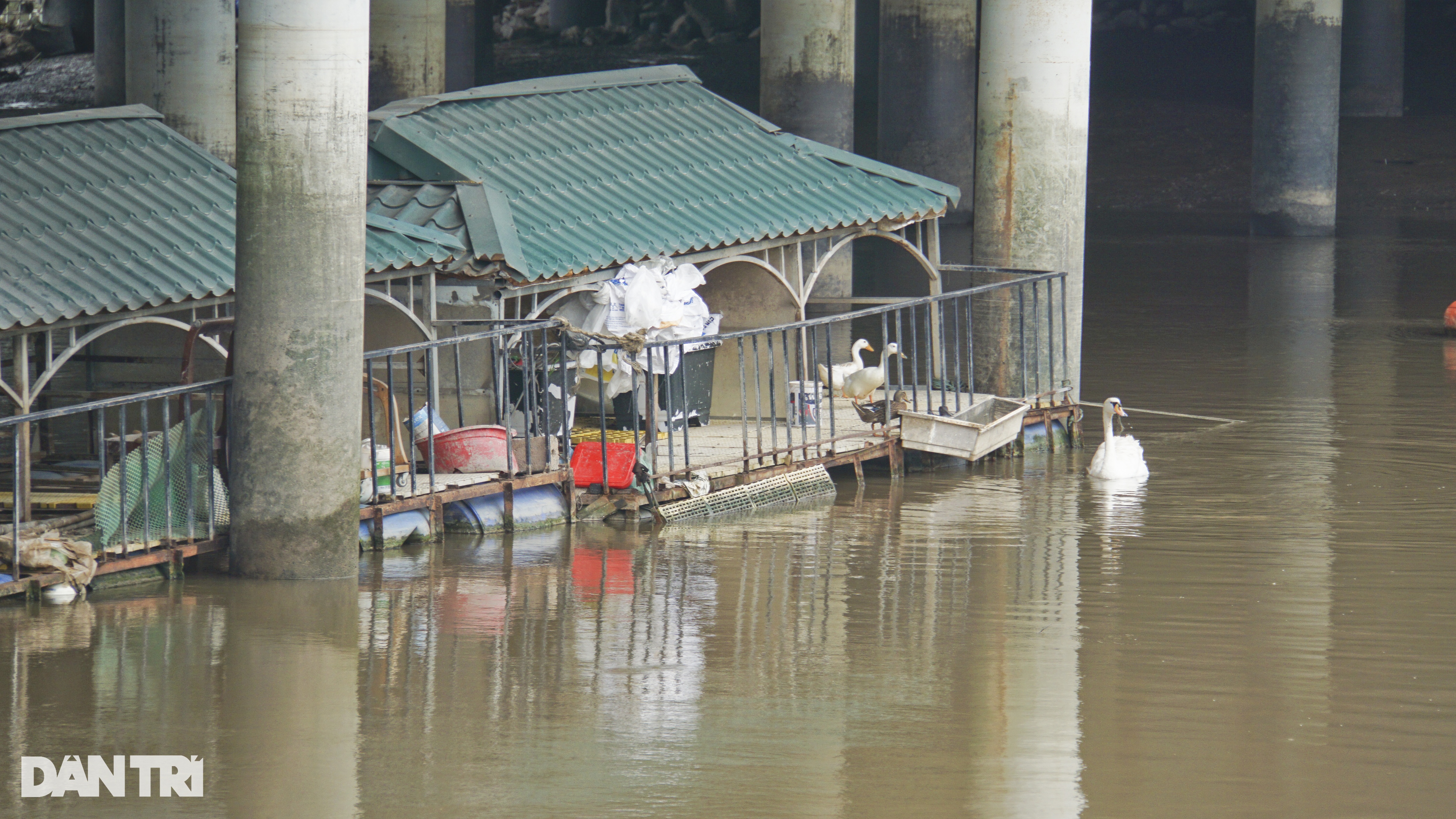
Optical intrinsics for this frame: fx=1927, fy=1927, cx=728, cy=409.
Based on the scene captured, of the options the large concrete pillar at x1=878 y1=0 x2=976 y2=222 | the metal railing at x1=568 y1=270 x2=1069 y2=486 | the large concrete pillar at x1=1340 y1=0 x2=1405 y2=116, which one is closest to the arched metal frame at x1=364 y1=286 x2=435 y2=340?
the metal railing at x1=568 y1=270 x2=1069 y2=486

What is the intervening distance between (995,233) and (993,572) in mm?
6835

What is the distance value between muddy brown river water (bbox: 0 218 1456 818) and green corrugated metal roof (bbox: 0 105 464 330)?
78.1 inches

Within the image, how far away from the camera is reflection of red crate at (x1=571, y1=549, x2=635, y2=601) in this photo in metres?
11.9

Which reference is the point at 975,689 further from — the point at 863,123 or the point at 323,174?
the point at 863,123

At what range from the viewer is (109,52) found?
2352 centimetres

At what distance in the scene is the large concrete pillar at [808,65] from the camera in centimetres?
2811

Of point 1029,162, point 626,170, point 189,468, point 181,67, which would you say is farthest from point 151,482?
point 1029,162

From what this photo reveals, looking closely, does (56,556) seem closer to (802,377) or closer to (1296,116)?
(802,377)

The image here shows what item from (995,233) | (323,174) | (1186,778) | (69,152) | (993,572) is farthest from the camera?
(995,233)

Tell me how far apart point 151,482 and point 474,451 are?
8.06ft

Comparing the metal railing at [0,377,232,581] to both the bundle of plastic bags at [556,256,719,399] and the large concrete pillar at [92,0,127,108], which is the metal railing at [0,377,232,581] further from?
the large concrete pillar at [92,0,127,108]

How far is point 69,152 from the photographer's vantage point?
13.8 meters

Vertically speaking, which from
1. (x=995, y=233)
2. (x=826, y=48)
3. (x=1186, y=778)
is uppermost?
(x=826, y=48)

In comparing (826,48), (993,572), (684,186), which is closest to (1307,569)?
(993,572)
